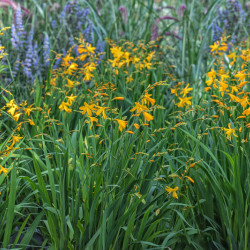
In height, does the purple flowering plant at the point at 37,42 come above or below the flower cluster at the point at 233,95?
above

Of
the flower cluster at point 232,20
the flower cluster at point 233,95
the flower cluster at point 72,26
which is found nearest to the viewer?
the flower cluster at point 233,95

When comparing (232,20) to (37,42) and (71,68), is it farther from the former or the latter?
(71,68)

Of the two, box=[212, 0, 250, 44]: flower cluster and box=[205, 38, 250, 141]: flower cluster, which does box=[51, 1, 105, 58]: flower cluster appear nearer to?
box=[212, 0, 250, 44]: flower cluster

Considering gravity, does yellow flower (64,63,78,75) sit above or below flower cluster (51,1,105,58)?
below

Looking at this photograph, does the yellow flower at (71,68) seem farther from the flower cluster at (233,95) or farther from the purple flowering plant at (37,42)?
the flower cluster at (233,95)

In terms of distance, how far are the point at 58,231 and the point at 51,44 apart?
263 centimetres

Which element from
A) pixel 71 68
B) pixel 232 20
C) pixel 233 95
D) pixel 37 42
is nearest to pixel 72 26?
pixel 37 42

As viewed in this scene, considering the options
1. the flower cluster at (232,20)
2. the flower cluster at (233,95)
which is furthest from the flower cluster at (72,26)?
the flower cluster at (233,95)

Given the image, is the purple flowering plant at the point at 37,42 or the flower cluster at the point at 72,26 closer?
the purple flowering plant at the point at 37,42

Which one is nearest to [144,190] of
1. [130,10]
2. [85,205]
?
[85,205]

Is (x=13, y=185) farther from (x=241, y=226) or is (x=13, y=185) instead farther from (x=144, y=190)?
(x=241, y=226)

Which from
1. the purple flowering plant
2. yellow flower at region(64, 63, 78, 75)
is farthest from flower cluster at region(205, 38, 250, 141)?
the purple flowering plant

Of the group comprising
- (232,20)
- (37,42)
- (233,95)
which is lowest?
(233,95)

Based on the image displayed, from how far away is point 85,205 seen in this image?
1808 millimetres
